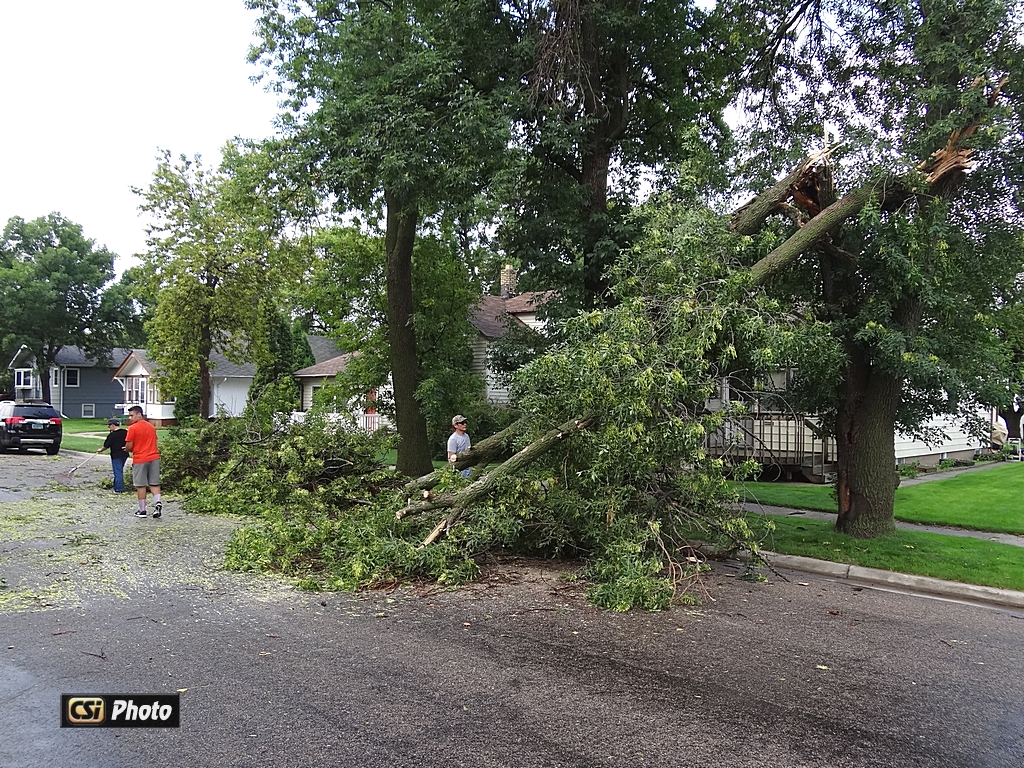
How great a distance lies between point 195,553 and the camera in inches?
346

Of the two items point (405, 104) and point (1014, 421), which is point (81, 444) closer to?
point (405, 104)

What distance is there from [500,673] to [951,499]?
11795mm

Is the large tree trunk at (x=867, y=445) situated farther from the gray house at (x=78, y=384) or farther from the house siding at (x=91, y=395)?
the house siding at (x=91, y=395)

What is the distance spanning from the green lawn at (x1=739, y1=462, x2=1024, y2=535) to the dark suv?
68.5ft

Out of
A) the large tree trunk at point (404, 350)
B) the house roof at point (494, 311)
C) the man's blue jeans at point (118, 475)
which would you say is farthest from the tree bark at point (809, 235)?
the house roof at point (494, 311)

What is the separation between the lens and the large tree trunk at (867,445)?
9.56 metres

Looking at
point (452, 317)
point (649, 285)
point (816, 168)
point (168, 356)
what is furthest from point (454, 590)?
point (168, 356)

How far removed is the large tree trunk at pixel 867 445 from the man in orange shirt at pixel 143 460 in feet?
32.9

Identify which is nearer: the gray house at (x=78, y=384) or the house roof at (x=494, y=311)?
the house roof at (x=494, y=311)

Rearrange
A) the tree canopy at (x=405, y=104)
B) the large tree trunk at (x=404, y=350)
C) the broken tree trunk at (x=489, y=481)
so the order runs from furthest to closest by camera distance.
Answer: the large tree trunk at (x=404, y=350), the tree canopy at (x=405, y=104), the broken tree trunk at (x=489, y=481)

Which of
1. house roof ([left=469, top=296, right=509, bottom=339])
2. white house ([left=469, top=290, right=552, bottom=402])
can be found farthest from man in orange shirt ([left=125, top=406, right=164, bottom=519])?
house roof ([left=469, top=296, right=509, bottom=339])

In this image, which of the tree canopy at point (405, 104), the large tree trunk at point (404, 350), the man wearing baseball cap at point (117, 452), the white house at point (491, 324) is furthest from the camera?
the white house at point (491, 324)

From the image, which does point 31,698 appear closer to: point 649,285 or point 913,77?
point 649,285

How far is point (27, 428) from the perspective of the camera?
894 inches
